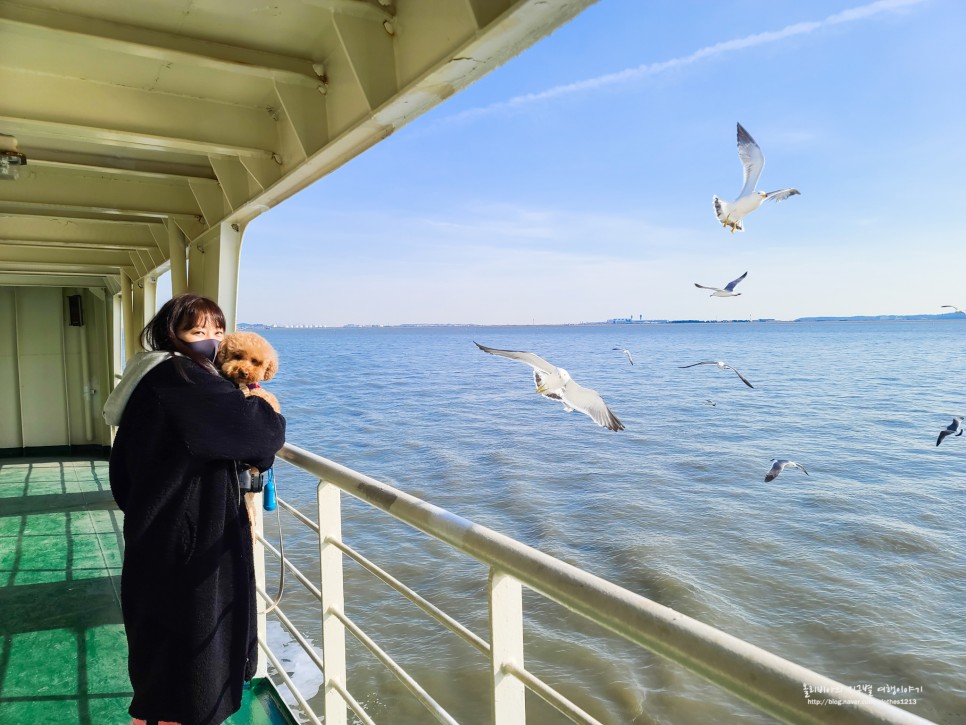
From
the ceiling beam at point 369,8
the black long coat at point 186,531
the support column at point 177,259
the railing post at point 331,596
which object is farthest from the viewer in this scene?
the support column at point 177,259

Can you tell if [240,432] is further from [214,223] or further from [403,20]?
[214,223]

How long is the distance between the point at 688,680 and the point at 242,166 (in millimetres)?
5979

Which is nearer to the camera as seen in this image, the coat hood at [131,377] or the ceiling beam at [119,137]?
the coat hood at [131,377]

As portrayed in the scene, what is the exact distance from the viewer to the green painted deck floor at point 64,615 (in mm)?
2438

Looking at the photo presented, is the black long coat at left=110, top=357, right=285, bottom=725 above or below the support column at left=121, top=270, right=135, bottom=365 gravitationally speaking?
below

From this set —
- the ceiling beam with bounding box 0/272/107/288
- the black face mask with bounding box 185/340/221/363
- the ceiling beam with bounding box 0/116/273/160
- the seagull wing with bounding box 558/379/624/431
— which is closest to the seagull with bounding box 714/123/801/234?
the seagull wing with bounding box 558/379/624/431

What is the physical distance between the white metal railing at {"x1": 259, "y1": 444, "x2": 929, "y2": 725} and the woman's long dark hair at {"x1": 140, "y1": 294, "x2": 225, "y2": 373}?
47 cm

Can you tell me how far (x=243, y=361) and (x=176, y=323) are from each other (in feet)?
0.57

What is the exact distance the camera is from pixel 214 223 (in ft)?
12.5

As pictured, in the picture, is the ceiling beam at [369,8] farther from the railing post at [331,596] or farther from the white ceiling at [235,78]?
the railing post at [331,596]

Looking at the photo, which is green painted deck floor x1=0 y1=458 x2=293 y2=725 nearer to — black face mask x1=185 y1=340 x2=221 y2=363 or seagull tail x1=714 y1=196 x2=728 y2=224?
black face mask x1=185 y1=340 x2=221 y2=363

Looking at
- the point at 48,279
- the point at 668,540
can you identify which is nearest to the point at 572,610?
the point at 48,279

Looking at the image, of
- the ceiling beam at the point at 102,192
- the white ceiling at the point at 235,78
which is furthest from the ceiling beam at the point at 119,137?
the ceiling beam at the point at 102,192

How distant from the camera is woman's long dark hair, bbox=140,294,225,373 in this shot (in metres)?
1.46
